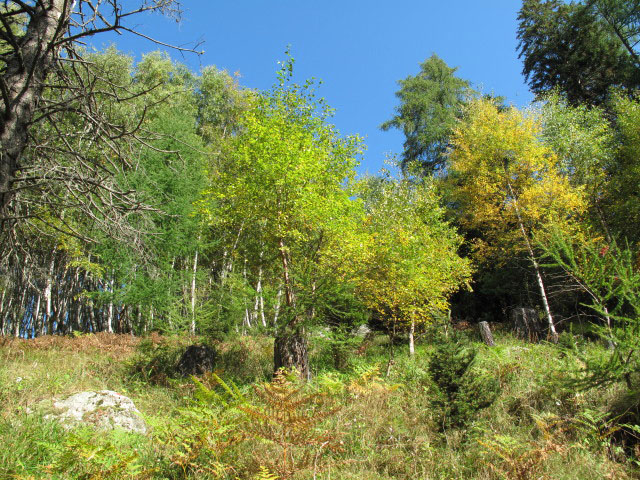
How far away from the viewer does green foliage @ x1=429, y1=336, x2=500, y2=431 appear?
448 cm

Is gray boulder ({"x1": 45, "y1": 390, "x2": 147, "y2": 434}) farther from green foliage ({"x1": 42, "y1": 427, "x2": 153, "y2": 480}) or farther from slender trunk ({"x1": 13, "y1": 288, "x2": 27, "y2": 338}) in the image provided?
slender trunk ({"x1": 13, "y1": 288, "x2": 27, "y2": 338})

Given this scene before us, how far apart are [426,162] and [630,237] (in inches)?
559

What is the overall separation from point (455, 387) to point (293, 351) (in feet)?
13.3

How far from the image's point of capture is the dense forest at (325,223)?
3713mm

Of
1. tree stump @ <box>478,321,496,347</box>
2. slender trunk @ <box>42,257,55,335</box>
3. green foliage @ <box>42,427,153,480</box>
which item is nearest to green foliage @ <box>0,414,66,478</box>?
green foliage @ <box>42,427,153,480</box>

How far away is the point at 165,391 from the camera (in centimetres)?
746

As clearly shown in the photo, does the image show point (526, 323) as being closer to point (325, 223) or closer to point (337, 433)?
point (325, 223)

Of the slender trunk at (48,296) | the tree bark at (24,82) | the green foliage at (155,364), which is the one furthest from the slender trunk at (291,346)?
the slender trunk at (48,296)

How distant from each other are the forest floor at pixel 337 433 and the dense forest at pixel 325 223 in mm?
69

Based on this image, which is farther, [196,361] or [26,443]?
[196,361]

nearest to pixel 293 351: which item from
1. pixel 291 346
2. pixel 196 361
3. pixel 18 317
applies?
pixel 291 346

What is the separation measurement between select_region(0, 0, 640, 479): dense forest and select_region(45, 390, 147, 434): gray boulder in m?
0.89

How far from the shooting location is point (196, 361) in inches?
345

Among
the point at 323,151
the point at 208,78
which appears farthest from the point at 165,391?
the point at 208,78
